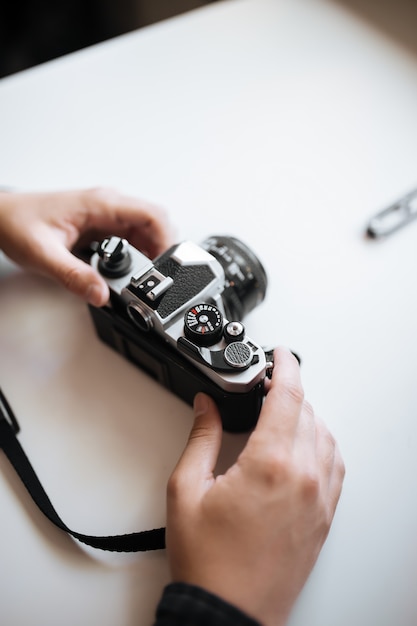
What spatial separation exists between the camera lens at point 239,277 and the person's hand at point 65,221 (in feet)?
0.46

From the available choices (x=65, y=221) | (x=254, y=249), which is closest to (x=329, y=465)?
(x=254, y=249)

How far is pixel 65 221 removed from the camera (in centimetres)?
102

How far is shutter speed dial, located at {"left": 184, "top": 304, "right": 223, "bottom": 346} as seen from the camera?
79 cm

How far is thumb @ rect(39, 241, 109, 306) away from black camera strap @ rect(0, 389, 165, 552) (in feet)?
0.69

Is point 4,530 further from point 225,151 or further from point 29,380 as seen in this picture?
point 225,151

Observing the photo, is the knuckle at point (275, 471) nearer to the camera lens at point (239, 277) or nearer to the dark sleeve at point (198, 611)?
the dark sleeve at point (198, 611)

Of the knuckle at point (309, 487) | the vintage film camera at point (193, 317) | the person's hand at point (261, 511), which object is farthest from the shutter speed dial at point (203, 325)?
the knuckle at point (309, 487)

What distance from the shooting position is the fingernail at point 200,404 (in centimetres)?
82

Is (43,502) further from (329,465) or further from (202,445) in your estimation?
(329,465)

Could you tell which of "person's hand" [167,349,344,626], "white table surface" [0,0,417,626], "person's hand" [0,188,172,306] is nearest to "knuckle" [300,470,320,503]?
"person's hand" [167,349,344,626]

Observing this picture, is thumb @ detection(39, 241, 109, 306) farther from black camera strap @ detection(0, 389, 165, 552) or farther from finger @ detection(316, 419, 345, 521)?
finger @ detection(316, 419, 345, 521)

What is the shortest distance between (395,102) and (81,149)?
65cm

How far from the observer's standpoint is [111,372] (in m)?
0.96

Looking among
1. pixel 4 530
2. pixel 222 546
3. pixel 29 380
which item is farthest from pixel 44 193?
pixel 222 546
